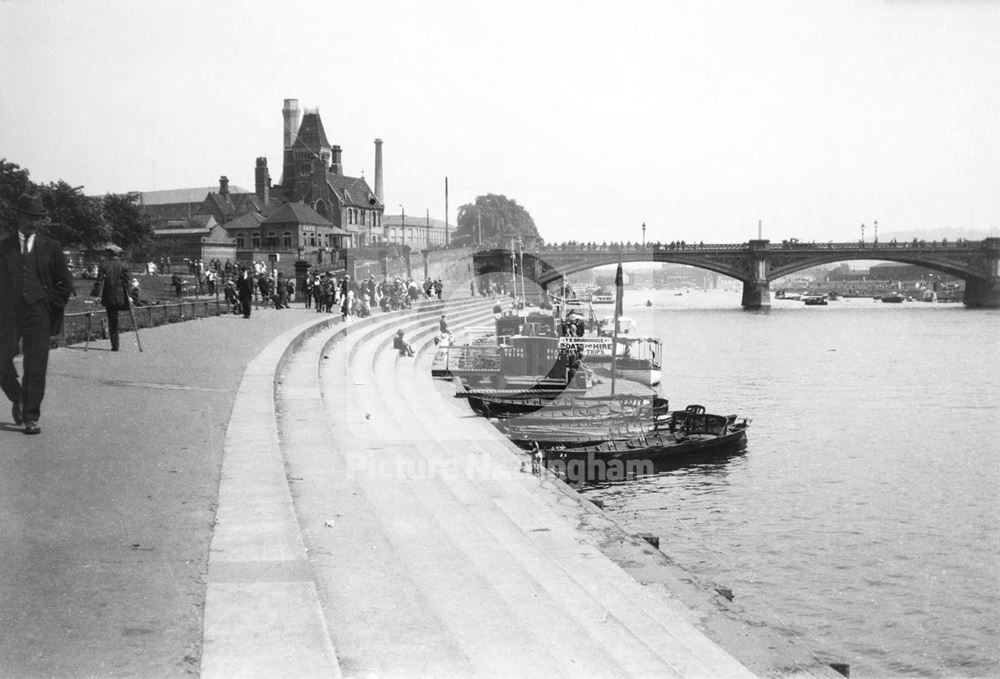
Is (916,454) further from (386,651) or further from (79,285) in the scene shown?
(79,285)

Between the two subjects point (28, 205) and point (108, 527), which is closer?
point (108, 527)

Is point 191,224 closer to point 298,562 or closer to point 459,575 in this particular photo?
point 459,575

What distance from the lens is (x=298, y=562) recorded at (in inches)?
207

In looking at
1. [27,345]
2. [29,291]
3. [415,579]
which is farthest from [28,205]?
[415,579]

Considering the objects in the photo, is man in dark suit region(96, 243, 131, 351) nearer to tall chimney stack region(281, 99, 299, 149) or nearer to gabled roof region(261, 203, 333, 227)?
gabled roof region(261, 203, 333, 227)

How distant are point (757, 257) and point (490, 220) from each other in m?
45.2

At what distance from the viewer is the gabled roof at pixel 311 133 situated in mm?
106438

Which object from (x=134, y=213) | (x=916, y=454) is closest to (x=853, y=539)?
(x=916, y=454)

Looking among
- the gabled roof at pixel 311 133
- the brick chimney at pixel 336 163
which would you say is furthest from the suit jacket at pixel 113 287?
the brick chimney at pixel 336 163

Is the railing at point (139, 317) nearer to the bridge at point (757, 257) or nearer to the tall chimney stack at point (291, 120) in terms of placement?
the bridge at point (757, 257)

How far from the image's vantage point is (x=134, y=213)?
5141 centimetres

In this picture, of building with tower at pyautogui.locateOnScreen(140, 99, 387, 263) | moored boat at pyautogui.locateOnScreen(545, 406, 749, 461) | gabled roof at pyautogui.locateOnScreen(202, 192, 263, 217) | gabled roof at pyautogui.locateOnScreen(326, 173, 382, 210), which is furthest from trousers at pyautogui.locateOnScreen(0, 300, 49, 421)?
gabled roof at pyautogui.locateOnScreen(326, 173, 382, 210)

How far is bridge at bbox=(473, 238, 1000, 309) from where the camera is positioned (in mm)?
90688

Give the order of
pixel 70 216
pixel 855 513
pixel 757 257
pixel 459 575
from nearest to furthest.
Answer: pixel 459 575 → pixel 855 513 → pixel 70 216 → pixel 757 257
